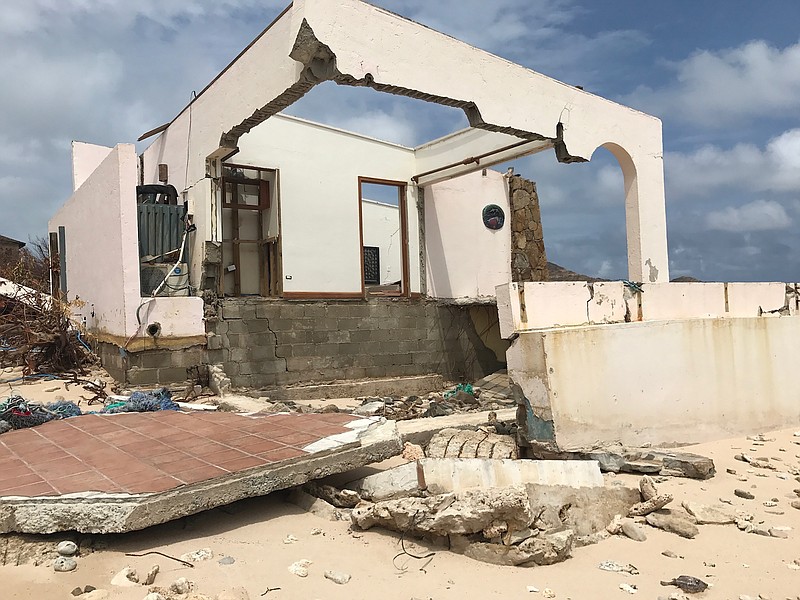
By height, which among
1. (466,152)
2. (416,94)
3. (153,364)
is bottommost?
(153,364)

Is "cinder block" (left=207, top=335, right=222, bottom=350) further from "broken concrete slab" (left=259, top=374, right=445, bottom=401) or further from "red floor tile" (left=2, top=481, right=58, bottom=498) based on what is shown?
"red floor tile" (left=2, top=481, right=58, bottom=498)

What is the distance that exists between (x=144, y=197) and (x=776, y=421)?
9.90 meters

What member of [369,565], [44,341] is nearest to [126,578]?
[369,565]

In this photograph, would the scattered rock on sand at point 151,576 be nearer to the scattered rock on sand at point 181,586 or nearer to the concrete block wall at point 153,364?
the scattered rock on sand at point 181,586

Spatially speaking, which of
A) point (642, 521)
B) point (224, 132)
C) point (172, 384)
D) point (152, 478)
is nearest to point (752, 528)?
point (642, 521)

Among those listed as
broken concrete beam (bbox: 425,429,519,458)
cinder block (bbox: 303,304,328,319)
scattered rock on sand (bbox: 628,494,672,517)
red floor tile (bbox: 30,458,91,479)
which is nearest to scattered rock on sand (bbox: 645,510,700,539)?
scattered rock on sand (bbox: 628,494,672,517)

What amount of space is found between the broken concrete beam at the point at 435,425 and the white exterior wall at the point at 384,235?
33.2ft

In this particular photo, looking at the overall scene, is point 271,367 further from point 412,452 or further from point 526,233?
point 526,233

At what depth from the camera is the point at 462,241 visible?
13.2 metres

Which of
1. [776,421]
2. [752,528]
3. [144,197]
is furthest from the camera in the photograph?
[144,197]

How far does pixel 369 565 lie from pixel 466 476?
0.89m

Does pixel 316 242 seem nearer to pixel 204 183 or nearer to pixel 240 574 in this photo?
pixel 204 183

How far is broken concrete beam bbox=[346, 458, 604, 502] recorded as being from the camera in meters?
3.71

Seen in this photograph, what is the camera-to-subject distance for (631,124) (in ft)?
34.5
